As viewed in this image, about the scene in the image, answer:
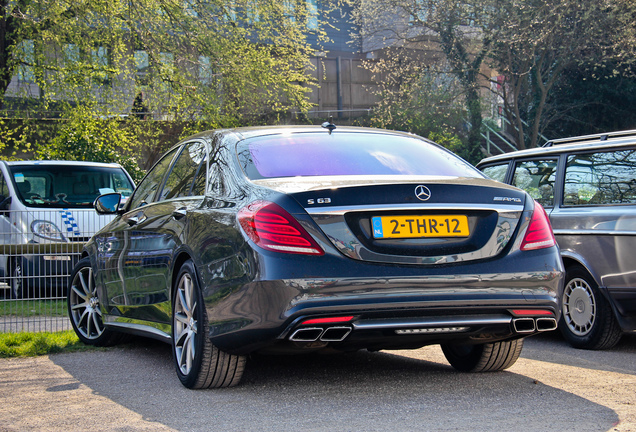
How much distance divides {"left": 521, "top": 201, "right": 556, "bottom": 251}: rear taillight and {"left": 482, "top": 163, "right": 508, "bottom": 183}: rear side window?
11.9ft

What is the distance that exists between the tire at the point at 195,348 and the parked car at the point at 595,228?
136 inches

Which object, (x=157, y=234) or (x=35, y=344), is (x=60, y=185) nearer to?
(x=35, y=344)

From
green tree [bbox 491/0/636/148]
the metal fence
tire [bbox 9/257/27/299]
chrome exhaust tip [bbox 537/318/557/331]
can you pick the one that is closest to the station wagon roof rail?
chrome exhaust tip [bbox 537/318/557/331]

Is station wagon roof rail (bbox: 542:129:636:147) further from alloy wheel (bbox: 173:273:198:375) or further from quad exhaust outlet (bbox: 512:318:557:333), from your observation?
alloy wheel (bbox: 173:273:198:375)

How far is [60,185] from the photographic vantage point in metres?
12.5

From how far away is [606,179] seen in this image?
6883mm

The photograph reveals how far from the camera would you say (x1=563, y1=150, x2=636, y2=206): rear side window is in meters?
6.65

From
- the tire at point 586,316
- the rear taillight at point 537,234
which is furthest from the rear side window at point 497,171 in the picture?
the rear taillight at point 537,234

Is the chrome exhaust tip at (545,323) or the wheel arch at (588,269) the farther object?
the wheel arch at (588,269)

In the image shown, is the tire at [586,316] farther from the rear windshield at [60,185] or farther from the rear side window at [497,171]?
the rear windshield at [60,185]

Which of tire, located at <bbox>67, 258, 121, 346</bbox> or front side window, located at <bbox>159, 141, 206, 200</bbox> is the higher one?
front side window, located at <bbox>159, 141, 206, 200</bbox>

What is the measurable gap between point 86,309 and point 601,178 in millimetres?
4693

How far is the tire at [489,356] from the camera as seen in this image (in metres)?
5.38

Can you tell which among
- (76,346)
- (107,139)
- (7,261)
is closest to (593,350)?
(76,346)
